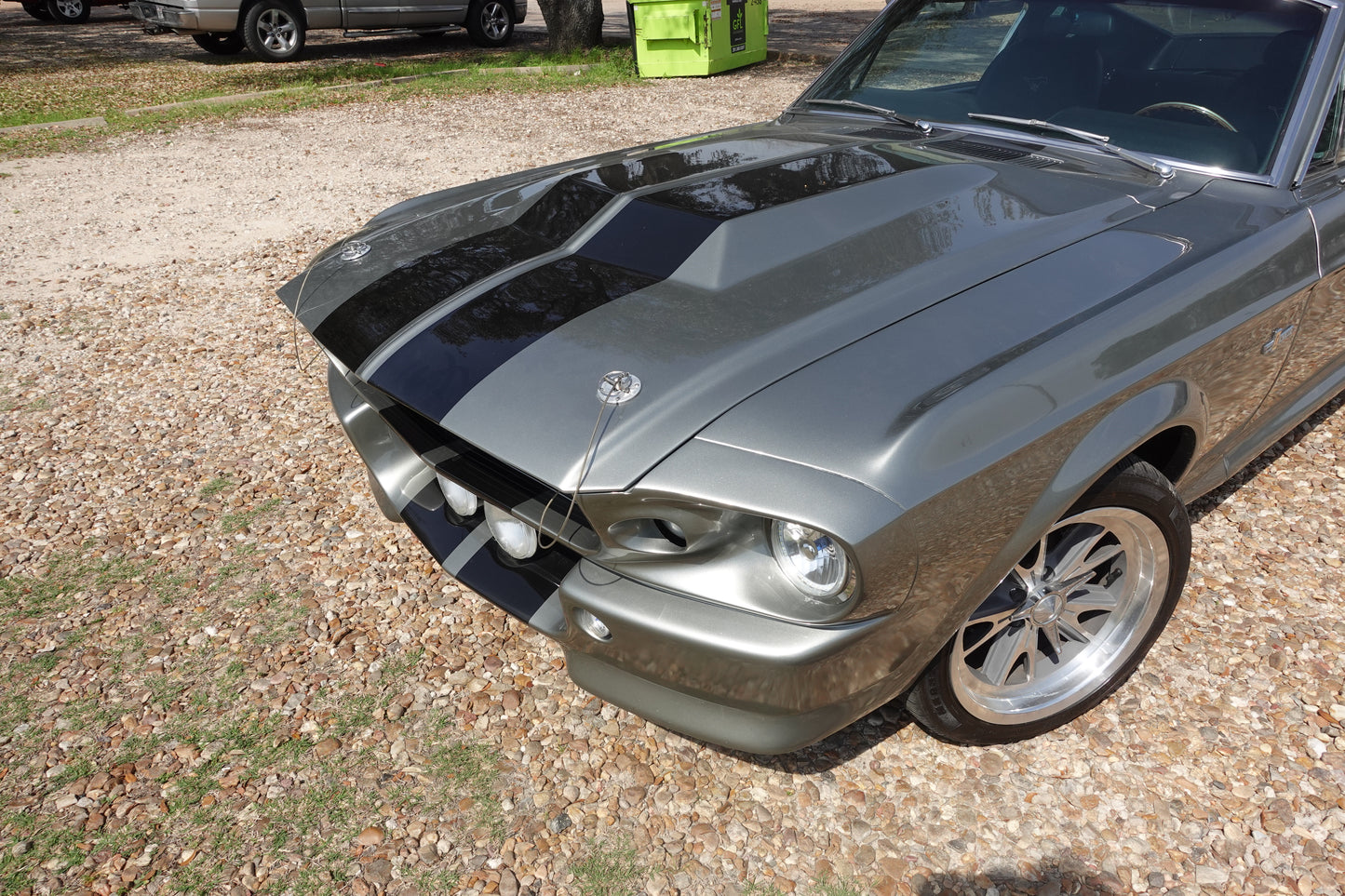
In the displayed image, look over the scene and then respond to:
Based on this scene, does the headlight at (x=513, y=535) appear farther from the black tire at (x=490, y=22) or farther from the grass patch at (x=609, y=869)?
the black tire at (x=490, y=22)

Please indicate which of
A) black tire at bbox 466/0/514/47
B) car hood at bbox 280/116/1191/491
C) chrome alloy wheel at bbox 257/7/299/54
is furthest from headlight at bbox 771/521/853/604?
Answer: black tire at bbox 466/0/514/47

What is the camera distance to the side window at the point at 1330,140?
8.92 feet

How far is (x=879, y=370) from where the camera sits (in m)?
1.89

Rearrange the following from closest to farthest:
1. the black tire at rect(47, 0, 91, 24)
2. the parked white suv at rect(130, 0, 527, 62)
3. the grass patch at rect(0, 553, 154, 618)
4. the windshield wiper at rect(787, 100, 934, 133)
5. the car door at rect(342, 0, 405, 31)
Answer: the grass patch at rect(0, 553, 154, 618), the windshield wiper at rect(787, 100, 934, 133), the parked white suv at rect(130, 0, 527, 62), the car door at rect(342, 0, 405, 31), the black tire at rect(47, 0, 91, 24)

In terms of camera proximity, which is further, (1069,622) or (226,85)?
(226,85)

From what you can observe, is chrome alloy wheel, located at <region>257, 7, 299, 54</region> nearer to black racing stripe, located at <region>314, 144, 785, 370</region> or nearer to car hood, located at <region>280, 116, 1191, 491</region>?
car hood, located at <region>280, 116, 1191, 491</region>

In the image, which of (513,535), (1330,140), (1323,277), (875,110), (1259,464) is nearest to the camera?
(513,535)

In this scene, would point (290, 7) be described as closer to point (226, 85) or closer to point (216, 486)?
point (226, 85)

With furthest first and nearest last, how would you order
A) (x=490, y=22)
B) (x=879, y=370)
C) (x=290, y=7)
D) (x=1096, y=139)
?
(x=490, y=22) → (x=290, y=7) → (x=1096, y=139) → (x=879, y=370)

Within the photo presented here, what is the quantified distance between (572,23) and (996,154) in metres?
11.0

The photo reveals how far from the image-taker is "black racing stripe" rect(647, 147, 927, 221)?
8.09ft

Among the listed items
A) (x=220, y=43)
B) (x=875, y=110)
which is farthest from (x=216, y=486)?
(x=220, y=43)

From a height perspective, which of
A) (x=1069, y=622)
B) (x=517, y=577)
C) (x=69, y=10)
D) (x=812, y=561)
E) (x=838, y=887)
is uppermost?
(x=69, y=10)

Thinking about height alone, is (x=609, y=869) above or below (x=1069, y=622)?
below
